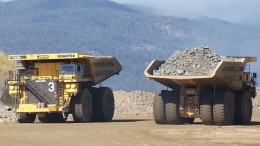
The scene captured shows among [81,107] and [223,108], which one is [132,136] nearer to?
[223,108]

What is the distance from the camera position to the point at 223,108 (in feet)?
102

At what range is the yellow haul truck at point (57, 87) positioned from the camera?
114 feet

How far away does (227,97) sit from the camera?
104 ft

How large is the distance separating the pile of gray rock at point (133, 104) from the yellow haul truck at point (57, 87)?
10.3 m

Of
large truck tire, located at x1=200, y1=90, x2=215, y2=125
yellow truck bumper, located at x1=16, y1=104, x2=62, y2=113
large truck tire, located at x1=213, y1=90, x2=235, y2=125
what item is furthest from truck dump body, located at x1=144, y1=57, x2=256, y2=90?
yellow truck bumper, located at x1=16, y1=104, x2=62, y2=113

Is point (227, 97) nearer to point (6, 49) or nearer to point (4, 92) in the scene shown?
point (4, 92)

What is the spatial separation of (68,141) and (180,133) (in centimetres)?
444

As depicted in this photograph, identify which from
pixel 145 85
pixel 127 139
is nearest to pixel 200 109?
pixel 127 139

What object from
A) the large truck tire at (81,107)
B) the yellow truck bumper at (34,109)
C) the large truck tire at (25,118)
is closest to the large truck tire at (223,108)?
the large truck tire at (81,107)

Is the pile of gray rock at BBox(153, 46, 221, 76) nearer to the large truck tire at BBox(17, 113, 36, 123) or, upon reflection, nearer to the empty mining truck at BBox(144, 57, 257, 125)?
the empty mining truck at BBox(144, 57, 257, 125)

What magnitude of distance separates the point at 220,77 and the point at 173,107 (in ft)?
8.09

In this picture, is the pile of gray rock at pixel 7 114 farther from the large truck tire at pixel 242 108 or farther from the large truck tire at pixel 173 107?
the large truck tire at pixel 242 108

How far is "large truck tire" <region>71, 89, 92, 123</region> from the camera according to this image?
114 ft

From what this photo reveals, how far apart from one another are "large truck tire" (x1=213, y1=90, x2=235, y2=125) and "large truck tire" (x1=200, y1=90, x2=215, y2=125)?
5.8 inches
